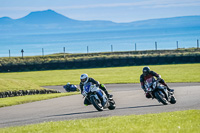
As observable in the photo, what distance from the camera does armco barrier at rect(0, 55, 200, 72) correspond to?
52969mm

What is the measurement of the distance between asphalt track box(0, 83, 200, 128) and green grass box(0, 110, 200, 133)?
2.16 meters

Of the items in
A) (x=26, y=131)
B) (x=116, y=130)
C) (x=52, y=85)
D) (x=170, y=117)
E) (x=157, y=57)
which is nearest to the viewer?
(x=116, y=130)

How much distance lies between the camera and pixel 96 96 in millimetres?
16234

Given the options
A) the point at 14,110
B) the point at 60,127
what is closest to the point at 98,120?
the point at 60,127

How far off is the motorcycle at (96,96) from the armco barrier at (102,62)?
120 ft

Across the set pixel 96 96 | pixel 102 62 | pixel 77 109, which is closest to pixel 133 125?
pixel 96 96

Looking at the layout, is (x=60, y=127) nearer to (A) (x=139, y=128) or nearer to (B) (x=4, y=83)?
(A) (x=139, y=128)

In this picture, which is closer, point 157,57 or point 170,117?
point 170,117

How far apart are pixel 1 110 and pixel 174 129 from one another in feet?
33.9

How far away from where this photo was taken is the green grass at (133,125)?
36.1 feet

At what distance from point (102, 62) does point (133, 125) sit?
43.2 metres

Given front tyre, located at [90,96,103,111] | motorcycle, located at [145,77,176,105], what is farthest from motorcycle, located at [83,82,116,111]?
motorcycle, located at [145,77,176,105]

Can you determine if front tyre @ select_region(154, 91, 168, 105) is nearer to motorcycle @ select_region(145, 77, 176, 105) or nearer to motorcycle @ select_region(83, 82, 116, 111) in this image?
motorcycle @ select_region(145, 77, 176, 105)

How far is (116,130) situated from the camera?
11.1 m
